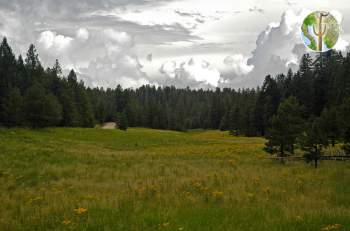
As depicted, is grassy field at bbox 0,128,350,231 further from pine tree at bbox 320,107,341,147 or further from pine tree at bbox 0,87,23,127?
pine tree at bbox 0,87,23,127

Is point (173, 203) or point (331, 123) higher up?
point (331, 123)

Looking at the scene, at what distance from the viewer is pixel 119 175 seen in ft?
65.0

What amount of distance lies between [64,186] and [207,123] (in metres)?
136

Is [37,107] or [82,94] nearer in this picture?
[37,107]

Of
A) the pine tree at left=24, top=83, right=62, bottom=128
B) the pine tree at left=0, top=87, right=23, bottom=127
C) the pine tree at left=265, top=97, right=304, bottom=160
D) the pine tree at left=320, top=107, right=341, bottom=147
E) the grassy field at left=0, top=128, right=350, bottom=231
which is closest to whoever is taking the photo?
the grassy field at left=0, top=128, right=350, bottom=231

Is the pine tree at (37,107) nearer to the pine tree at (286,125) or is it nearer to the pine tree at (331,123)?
the pine tree at (286,125)

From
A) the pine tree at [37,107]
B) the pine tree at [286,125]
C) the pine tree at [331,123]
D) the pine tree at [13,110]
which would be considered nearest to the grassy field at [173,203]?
the pine tree at [286,125]

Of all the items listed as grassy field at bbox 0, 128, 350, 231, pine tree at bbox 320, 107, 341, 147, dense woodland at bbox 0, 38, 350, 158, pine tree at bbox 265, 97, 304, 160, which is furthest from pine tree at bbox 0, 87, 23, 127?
grassy field at bbox 0, 128, 350, 231

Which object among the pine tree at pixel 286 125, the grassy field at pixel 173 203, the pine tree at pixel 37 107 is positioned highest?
the pine tree at pixel 37 107

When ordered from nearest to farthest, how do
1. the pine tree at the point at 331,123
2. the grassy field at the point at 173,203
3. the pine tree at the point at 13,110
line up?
1. the grassy field at the point at 173,203
2. the pine tree at the point at 331,123
3. the pine tree at the point at 13,110

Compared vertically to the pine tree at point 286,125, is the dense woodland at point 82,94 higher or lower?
higher

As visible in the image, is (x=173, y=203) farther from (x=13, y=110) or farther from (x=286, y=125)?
(x=13, y=110)

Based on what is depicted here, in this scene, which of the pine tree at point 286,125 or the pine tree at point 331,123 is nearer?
the pine tree at point 286,125

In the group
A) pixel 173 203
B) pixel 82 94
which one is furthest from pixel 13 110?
pixel 173 203
